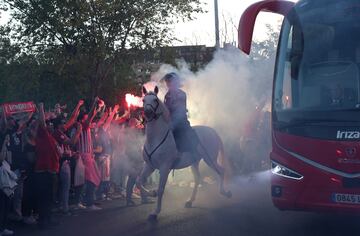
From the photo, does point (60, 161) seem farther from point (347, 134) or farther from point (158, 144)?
point (347, 134)

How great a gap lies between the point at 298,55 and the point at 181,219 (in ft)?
10.9

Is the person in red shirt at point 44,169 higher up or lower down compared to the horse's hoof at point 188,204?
higher up

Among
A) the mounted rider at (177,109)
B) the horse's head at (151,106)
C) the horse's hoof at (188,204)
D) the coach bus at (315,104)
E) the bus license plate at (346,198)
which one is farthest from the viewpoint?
the horse's hoof at (188,204)

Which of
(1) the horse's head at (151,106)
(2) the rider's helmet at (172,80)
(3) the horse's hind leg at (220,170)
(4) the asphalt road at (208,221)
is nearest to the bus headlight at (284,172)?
(4) the asphalt road at (208,221)

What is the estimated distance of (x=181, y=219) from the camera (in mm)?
9055

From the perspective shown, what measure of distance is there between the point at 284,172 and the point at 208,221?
195cm

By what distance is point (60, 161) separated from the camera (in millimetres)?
10133

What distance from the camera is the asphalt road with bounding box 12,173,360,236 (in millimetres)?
7961

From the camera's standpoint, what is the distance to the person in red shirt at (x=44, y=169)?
28.9 ft

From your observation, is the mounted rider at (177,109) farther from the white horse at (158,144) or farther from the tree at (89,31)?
the tree at (89,31)

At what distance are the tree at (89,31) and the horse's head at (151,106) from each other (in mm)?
9877

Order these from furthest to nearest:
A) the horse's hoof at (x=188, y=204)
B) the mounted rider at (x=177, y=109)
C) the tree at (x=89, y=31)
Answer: the tree at (x=89, y=31) < the horse's hoof at (x=188, y=204) < the mounted rider at (x=177, y=109)

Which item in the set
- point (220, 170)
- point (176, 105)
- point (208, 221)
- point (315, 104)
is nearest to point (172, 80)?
point (176, 105)

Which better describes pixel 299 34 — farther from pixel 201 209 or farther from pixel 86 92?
pixel 86 92
